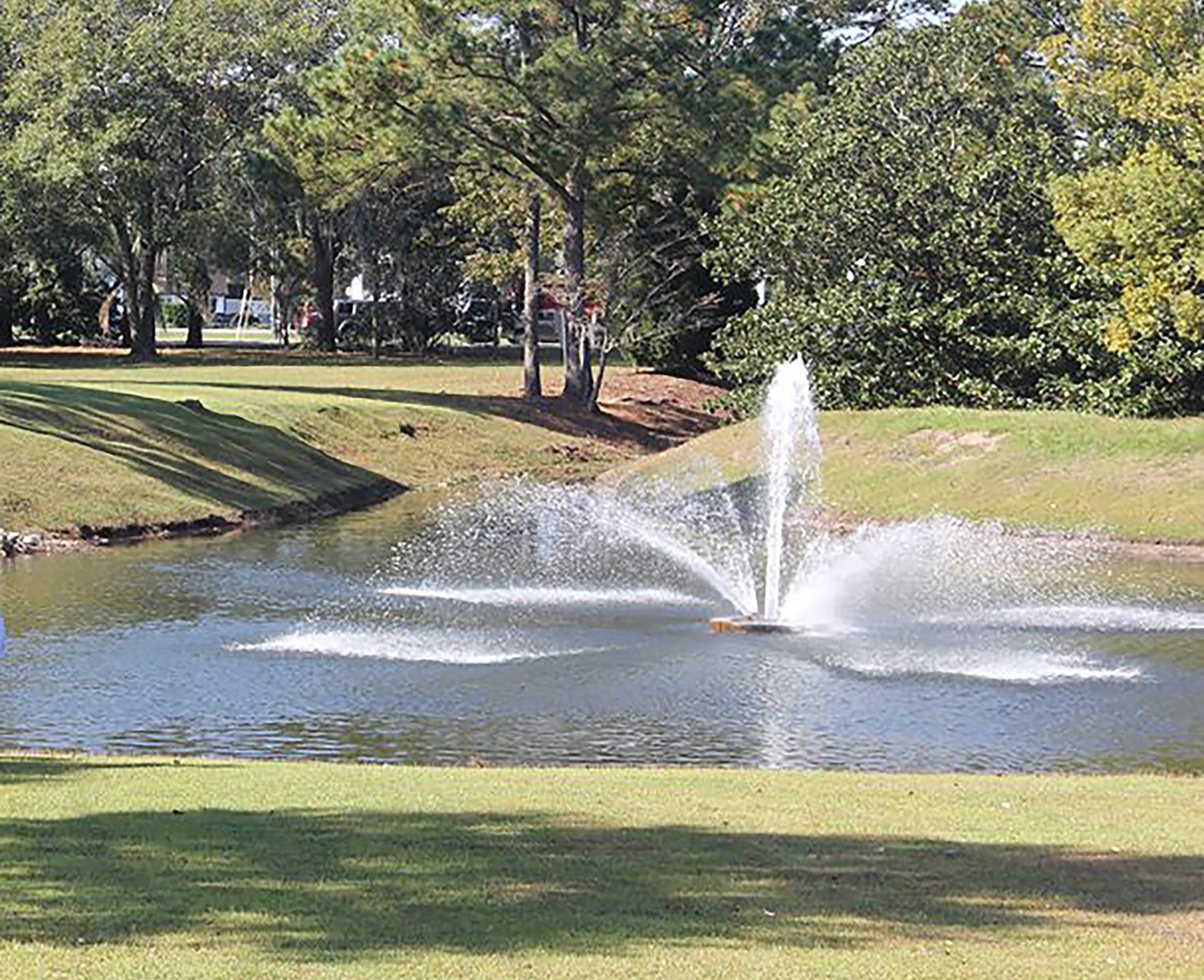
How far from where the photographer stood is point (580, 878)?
9992 millimetres

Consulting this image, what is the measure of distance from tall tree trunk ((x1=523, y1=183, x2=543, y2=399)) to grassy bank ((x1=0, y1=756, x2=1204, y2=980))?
155 feet

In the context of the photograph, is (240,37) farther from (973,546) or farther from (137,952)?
(137,952)

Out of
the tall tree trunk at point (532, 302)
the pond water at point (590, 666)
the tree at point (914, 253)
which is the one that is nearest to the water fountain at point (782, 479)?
the pond water at point (590, 666)

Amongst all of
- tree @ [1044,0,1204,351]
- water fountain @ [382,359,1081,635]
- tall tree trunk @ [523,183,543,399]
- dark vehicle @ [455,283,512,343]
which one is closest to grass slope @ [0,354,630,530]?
tall tree trunk @ [523,183,543,399]

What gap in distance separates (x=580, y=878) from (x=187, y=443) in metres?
34.2

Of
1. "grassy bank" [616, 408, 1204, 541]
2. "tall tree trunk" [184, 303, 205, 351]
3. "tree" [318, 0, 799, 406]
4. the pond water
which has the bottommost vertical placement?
the pond water

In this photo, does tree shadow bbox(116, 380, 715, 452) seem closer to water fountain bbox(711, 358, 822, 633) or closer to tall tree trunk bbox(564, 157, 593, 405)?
tall tree trunk bbox(564, 157, 593, 405)

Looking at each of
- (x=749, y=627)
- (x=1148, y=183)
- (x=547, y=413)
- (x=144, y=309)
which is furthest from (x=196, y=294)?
(x=749, y=627)

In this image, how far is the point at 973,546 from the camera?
35.9 metres

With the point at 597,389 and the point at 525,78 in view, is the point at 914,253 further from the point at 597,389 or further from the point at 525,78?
the point at 597,389

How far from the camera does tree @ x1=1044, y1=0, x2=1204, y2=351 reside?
39.8 metres

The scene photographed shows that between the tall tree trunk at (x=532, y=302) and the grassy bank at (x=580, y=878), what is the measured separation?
47.2 meters

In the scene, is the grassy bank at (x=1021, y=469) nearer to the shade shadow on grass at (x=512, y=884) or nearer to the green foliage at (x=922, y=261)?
the green foliage at (x=922, y=261)

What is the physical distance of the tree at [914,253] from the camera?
4753 centimetres
